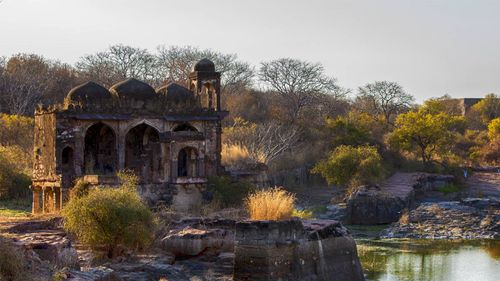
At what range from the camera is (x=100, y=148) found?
2809 cm

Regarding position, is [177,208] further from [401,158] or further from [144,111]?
[401,158]

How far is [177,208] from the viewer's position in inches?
946

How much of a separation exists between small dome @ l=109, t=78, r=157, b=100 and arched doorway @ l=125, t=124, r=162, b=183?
3.88 ft

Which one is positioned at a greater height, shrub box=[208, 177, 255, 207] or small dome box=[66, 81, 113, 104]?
small dome box=[66, 81, 113, 104]

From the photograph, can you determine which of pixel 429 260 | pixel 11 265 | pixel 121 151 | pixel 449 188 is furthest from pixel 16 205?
pixel 449 188

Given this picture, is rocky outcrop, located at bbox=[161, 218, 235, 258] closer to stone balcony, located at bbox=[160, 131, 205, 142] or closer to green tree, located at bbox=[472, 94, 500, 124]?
stone balcony, located at bbox=[160, 131, 205, 142]

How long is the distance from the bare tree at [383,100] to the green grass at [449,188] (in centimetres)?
1979

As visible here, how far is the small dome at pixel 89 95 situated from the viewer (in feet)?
86.4

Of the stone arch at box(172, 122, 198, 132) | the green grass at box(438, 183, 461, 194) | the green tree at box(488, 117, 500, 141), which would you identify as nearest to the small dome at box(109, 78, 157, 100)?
the stone arch at box(172, 122, 198, 132)

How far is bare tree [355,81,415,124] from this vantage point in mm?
61312

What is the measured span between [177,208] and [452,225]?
44.1 feet

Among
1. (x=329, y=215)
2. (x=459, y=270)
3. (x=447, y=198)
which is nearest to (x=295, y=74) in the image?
(x=447, y=198)

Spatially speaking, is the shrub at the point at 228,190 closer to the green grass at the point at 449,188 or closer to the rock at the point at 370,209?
the rock at the point at 370,209

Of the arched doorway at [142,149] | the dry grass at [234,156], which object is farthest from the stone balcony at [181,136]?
the dry grass at [234,156]
